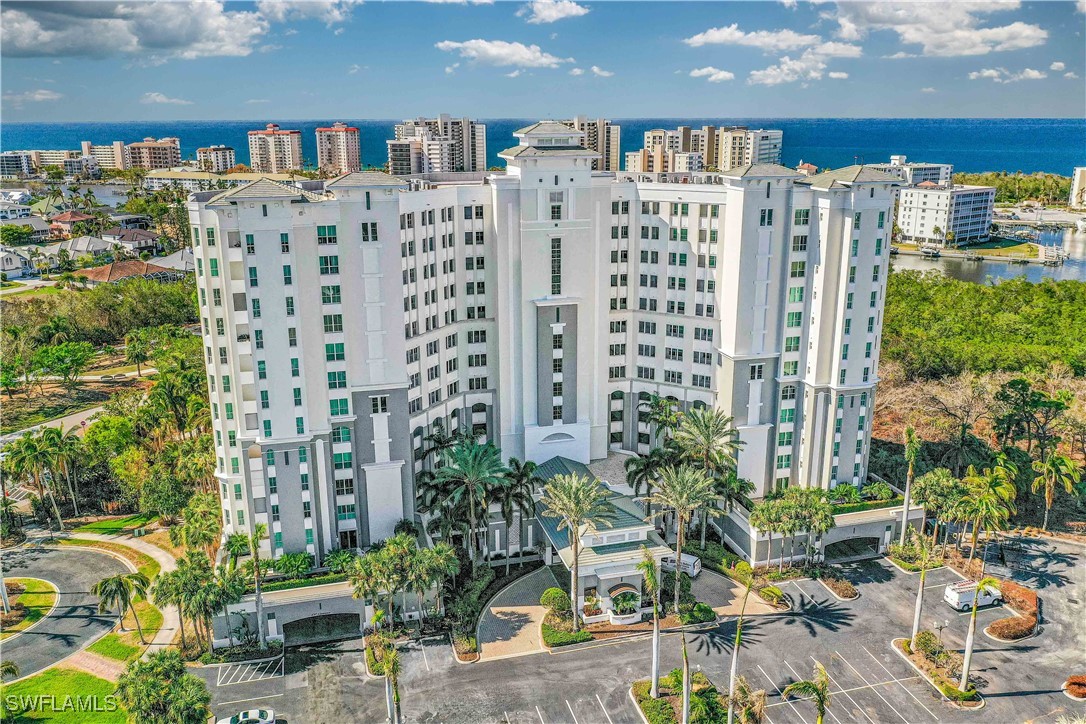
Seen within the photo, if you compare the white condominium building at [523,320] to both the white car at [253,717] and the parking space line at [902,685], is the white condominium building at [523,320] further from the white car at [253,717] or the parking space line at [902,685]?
the parking space line at [902,685]

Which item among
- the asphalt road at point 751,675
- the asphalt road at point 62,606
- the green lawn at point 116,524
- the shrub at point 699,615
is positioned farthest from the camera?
the green lawn at point 116,524

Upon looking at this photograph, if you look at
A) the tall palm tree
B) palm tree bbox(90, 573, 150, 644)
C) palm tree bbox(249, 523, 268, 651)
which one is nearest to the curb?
palm tree bbox(90, 573, 150, 644)

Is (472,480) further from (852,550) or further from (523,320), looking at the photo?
(852,550)

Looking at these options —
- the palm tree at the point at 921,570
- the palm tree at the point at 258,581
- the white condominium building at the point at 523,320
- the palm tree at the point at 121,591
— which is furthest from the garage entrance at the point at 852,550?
the palm tree at the point at 121,591

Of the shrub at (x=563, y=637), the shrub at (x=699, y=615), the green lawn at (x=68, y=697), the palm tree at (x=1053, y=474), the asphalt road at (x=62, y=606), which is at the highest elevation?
the palm tree at (x=1053, y=474)

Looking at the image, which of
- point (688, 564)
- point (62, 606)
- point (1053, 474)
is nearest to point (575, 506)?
point (688, 564)

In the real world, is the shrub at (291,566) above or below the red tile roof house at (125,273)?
below
